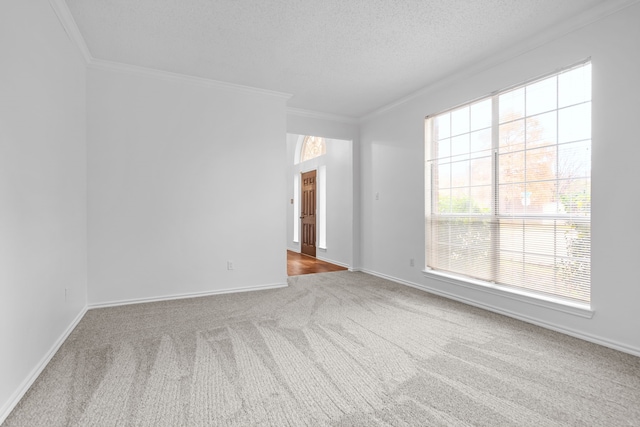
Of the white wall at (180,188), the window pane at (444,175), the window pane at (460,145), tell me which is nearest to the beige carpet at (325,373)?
the white wall at (180,188)

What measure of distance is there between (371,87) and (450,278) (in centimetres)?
271

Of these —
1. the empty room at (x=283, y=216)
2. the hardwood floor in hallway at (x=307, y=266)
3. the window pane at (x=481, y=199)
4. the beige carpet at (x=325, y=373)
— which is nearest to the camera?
the beige carpet at (x=325, y=373)

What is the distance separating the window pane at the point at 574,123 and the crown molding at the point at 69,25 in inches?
170

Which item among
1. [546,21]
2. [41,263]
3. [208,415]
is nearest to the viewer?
[208,415]

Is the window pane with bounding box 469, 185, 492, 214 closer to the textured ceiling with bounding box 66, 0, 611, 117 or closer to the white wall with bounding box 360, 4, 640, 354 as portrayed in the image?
the white wall with bounding box 360, 4, 640, 354

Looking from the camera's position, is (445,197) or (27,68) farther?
(445,197)

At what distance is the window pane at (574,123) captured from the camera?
2.63 meters

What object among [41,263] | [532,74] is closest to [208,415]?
[41,263]

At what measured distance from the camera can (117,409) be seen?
1.68m

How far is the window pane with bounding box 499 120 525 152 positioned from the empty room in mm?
34

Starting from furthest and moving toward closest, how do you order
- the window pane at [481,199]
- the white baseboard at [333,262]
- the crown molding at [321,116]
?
1. the white baseboard at [333,262]
2. the crown molding at [321,116]
3. the window pane at [481,199]

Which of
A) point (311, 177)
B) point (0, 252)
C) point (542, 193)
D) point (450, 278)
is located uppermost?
point (311, 177)

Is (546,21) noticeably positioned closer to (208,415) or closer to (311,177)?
(208,415)

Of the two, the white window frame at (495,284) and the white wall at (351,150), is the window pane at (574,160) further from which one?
the white wall at (351,150)
